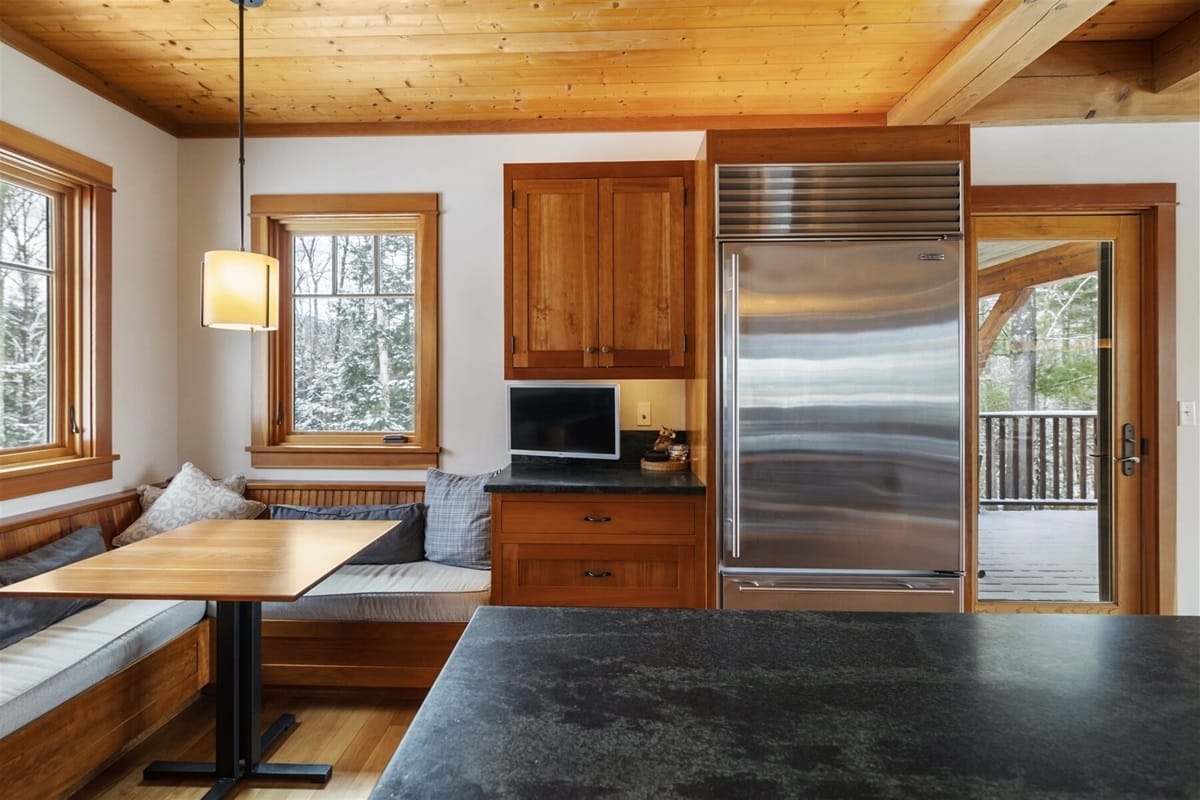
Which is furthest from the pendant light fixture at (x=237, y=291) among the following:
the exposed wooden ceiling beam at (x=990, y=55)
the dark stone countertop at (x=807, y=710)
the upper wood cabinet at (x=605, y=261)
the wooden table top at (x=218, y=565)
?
the exposed wooden ceiling beam at (x=990, y=55)

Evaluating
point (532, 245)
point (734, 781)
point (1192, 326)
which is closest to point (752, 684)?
point (734, 781)

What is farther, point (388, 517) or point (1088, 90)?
point (388, 517)

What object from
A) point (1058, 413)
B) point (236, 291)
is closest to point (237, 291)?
point (236, 291)

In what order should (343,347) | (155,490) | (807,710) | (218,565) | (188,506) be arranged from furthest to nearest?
(343,347)
(155,490)
(188,506)
(218,565)
(807,710)

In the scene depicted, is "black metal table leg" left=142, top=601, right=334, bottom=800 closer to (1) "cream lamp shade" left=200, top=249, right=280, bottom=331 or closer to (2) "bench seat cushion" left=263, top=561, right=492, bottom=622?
(2) "bench seat cushion" left=263, top=561, right=492, bottom=622

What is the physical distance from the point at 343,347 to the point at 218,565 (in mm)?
1596

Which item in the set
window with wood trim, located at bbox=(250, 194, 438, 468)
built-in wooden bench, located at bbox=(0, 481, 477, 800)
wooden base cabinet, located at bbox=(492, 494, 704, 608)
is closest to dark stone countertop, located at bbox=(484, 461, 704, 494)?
wooden base cabinet, located at bbox=(492, 494, 704, 608)

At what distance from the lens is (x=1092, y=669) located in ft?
2.73

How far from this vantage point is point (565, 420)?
2.94 meters

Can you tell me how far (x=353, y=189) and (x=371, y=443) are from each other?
4.25 feet

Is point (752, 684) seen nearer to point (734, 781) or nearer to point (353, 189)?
point (734, 781)

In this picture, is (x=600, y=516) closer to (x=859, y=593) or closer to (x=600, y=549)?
(x=600, y=549)

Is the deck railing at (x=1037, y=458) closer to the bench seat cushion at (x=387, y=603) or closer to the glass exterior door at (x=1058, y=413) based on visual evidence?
the glass exterior door at (x=1058, y=413)

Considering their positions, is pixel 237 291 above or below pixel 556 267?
below
